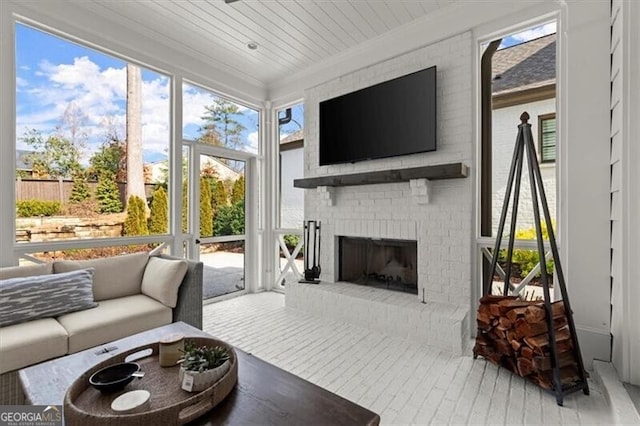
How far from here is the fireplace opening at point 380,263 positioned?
345cm

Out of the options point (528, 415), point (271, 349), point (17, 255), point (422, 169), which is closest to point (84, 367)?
point (271, 349)

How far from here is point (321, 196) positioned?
4.05m

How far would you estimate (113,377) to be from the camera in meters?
1.33

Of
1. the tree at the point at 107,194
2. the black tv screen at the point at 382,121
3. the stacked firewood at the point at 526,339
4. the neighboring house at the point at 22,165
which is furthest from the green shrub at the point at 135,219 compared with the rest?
the stacked firewood at the point at 526,339

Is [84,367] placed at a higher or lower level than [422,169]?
lower

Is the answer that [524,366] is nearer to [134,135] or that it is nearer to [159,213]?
[159,213]

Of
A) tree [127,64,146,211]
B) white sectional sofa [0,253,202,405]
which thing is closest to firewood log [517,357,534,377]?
white sectional sofa [0,253,202,405]

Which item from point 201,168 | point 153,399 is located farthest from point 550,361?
point 201,168

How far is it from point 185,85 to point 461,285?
3.86m

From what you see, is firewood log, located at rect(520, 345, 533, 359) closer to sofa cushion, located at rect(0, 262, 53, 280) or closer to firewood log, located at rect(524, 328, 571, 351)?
firewood log, located at rect(524, 328, 571, 351)

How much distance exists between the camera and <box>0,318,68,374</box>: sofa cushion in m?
1.86

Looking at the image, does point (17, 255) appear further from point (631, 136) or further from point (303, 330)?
point (631, 136)

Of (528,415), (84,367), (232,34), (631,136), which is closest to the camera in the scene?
(84,367)

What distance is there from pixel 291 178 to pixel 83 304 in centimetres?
290
